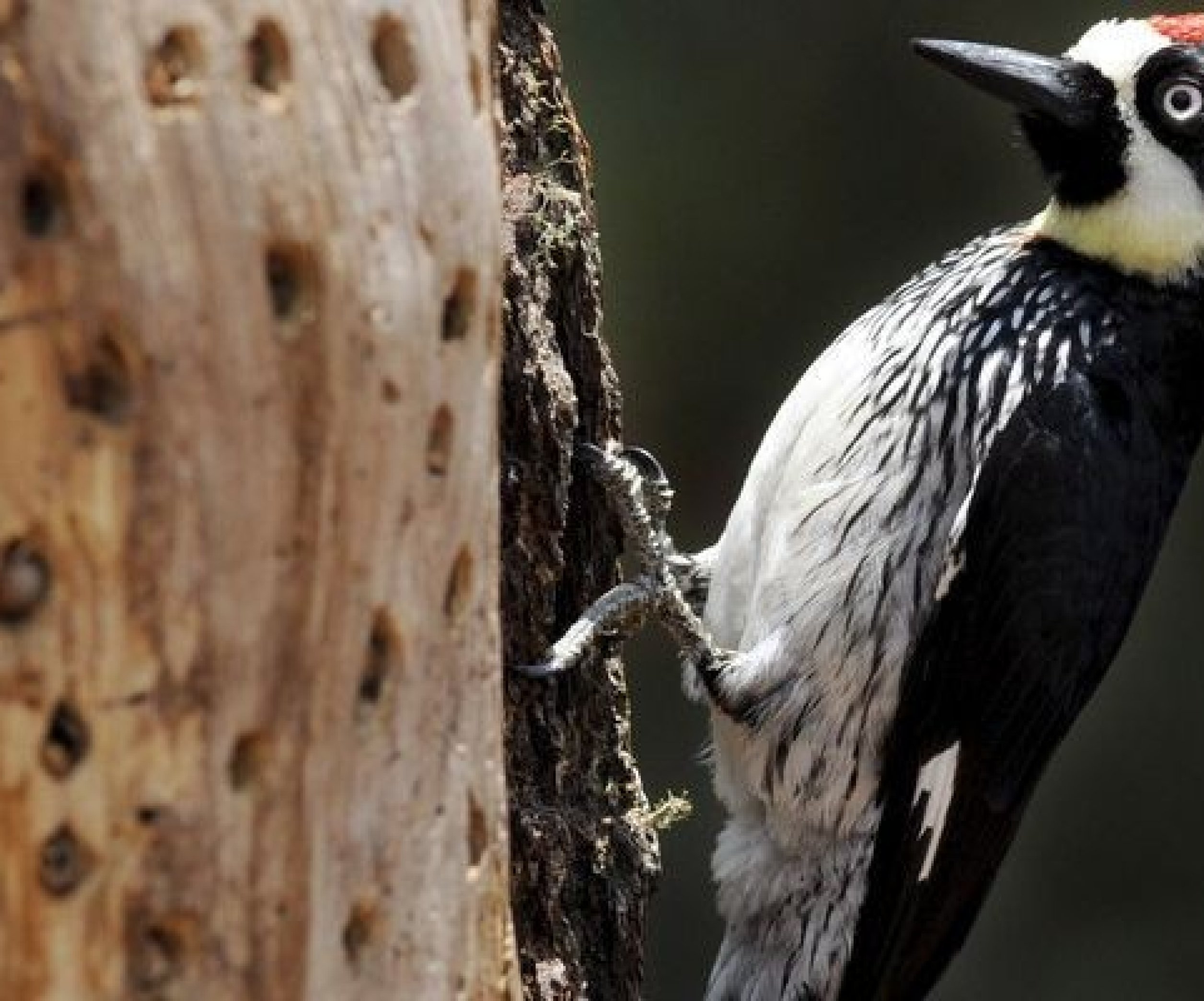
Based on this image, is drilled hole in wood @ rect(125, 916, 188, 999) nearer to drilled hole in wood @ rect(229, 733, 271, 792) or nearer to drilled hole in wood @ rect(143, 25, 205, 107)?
drilled hole in wood @ rect(229, 733, 271, 792)

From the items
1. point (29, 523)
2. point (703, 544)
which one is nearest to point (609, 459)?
point (29, 523)

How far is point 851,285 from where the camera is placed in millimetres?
6027

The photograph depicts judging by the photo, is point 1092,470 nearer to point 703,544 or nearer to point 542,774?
point 542,774

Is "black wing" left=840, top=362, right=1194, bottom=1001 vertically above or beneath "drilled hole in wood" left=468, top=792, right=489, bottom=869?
beneath

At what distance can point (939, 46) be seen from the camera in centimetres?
305

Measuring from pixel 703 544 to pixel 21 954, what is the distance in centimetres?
420

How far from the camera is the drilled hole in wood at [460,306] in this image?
1.79 metres

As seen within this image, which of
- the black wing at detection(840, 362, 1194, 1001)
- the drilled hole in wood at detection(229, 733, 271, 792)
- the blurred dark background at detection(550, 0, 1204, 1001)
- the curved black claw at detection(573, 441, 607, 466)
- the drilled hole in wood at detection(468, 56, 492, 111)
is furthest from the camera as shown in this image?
the blurred dark background at detection(550, 0, 1204, 1001)

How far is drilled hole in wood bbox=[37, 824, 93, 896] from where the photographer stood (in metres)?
1.62

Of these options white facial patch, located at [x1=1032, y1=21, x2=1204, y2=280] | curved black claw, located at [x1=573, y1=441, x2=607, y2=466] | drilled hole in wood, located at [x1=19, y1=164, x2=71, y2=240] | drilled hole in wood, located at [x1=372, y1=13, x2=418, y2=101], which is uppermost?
drilled hole in wood, located at [x1=372, y1=13, x2=418, y2=101]

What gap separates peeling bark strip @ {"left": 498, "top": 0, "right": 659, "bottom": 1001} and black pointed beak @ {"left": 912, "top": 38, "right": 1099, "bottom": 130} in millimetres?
531

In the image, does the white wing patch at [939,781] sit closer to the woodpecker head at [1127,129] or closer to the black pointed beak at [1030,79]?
the woodpecker head at [1127,129]

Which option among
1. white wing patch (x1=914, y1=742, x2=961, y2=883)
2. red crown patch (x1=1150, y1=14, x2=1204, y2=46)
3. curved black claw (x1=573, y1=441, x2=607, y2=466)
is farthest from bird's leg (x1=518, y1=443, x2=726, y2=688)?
red crown patch (x1=1150, y1=14, x2=1204, y2=46)

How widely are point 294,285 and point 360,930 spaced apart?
1.53 feet
